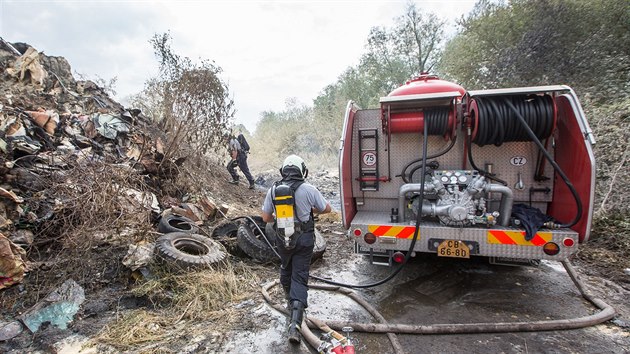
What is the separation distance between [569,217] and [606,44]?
7.81 m

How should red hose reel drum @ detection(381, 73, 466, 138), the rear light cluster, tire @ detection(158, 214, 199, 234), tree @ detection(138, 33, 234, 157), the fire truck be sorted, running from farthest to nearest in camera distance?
tree @ detection(138, 33, 234, 157)
tire @ detection(158, 214, 199, 234)
red hose reel drum @ detection(381, 73, 466, 138)
the fire truck
the rear light cluster

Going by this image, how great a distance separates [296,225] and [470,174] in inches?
75.1

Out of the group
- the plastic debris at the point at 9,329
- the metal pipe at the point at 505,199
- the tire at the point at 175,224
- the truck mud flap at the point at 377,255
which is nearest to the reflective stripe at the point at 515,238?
the metal pipe at the point at 505,199

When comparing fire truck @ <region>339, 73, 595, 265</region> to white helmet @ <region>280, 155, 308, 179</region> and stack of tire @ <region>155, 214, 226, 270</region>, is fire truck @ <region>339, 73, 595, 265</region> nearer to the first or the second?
white helmet @ <region>280, 155, 308, 179</region>

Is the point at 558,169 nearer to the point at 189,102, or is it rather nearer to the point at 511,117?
the point at 511,117

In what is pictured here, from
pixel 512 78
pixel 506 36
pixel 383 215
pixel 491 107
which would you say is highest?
pixel 506 36

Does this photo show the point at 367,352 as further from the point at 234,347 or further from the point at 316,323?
the point at 234,347

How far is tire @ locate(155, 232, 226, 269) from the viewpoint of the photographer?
12.2ft

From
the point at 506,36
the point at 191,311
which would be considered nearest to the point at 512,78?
the point at 506,36

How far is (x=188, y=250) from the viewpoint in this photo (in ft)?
14.5

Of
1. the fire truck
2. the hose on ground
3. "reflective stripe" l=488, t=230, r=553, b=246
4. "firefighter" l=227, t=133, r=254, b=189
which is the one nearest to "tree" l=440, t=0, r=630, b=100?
the fire truck

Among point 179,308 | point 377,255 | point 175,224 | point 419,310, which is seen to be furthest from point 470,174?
point 175,224

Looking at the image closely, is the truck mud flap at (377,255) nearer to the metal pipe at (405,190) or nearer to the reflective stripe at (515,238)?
the metal pipe at (405,190)

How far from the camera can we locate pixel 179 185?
671 centimetres
